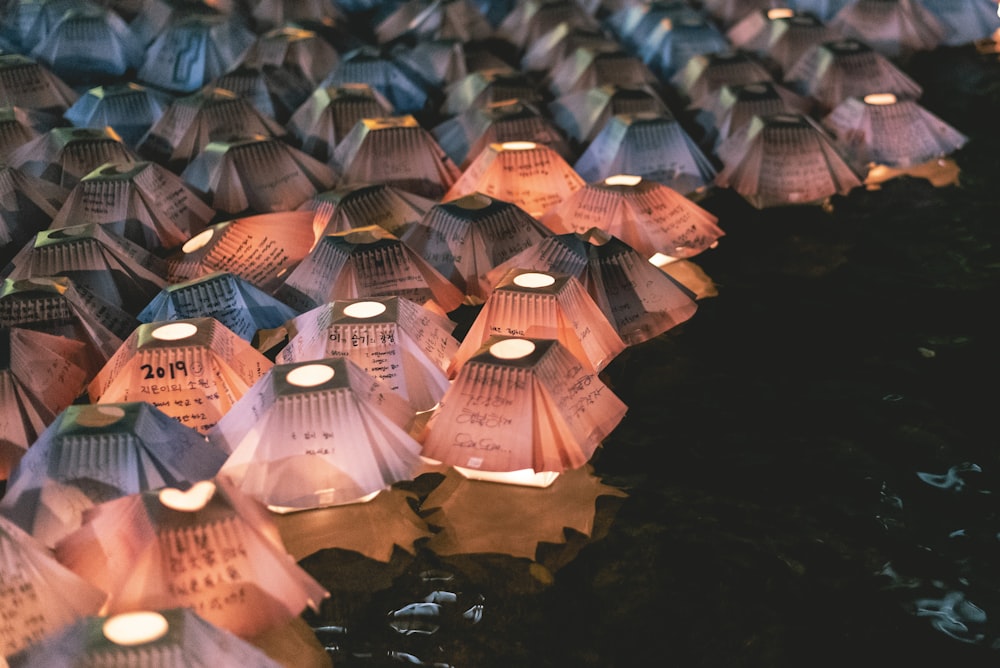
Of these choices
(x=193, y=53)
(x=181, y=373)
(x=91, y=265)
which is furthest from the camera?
(x=193, y=53)

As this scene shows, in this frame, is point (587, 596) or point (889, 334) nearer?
point (587, 596)

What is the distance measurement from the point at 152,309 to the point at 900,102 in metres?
1.94

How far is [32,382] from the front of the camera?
1.75m

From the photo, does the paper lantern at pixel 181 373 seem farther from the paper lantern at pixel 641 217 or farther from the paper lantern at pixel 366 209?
the paper lantern at pixel 641 217

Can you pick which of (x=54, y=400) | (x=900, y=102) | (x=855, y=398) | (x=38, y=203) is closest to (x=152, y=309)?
(x=54, y=400)

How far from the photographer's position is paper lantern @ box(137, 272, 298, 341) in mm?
1991

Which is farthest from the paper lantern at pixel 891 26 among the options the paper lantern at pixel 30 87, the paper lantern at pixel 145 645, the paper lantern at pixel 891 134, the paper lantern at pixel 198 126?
the paper lantern at pixel 145 645

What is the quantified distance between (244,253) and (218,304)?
0.86 ft

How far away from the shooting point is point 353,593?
4.62 feet

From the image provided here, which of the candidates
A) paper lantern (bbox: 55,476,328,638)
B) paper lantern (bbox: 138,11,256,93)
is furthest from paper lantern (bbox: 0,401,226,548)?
paper lantern (bbox: 138,11,256,93)

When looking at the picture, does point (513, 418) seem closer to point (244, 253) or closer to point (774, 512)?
point (774, 512)

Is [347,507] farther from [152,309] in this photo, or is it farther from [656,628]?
[152,309]

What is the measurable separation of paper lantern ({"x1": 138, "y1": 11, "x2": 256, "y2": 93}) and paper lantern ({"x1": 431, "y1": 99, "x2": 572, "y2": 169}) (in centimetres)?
90

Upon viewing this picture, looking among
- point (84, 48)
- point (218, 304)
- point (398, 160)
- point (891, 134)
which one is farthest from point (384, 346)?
point (84, 48)
